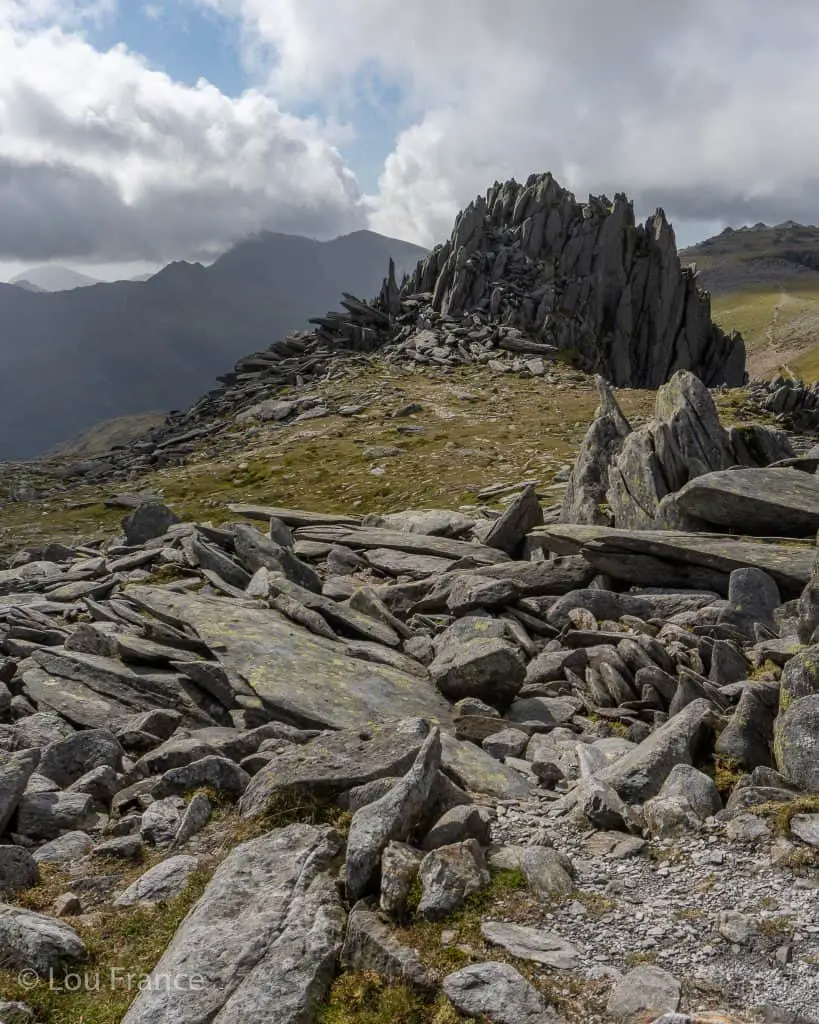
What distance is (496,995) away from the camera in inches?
301

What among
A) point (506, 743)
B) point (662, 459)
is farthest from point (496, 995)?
point (662, 459)

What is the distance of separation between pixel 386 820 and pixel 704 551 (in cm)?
1707

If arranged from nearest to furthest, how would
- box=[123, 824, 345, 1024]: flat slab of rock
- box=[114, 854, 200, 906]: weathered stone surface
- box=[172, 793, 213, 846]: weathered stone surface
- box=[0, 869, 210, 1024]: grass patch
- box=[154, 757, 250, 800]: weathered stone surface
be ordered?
box=[123, 824, 345, 1024]: flat slab of rock, box=[0, 869, 210, 1024]: grass patch, box=[114, 854, 200, 906]: weathered stone surface, box=[172, 793, 213, 846]: weathered stone surface, box=[154, 757, 250, 800]: weathered stone surface

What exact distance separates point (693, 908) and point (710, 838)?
1.76 metres

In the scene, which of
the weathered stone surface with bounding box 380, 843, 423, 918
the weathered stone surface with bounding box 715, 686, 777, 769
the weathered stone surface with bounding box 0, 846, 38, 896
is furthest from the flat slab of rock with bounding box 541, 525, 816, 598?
the weathered stone surface with bounding box 0, 846, 38, 896

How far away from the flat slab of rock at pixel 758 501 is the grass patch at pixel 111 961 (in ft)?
68.3

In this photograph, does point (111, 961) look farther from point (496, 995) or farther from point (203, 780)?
point (496, 995)

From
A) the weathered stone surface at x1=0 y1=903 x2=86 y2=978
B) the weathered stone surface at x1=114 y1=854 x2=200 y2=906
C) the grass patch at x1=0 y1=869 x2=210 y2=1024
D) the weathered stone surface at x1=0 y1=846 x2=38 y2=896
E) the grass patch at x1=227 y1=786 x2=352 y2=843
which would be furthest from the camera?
the grass patch at x1=227 y1=786 x2=352 y2=843

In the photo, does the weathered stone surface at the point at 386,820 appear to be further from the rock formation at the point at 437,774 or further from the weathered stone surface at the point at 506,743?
the weathered stone surface at the point at 506,743

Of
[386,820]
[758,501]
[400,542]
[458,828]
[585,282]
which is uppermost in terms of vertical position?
[585,282]

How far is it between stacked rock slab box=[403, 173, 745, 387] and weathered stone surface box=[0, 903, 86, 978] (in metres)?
108

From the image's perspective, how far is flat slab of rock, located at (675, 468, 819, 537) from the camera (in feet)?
80.7

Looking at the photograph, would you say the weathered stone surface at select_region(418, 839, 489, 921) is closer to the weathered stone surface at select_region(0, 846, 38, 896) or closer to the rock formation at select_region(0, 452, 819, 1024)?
the rock formation at select_region(0, 452, 819, 1024)

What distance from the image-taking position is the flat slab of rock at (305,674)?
1697 centimetres
